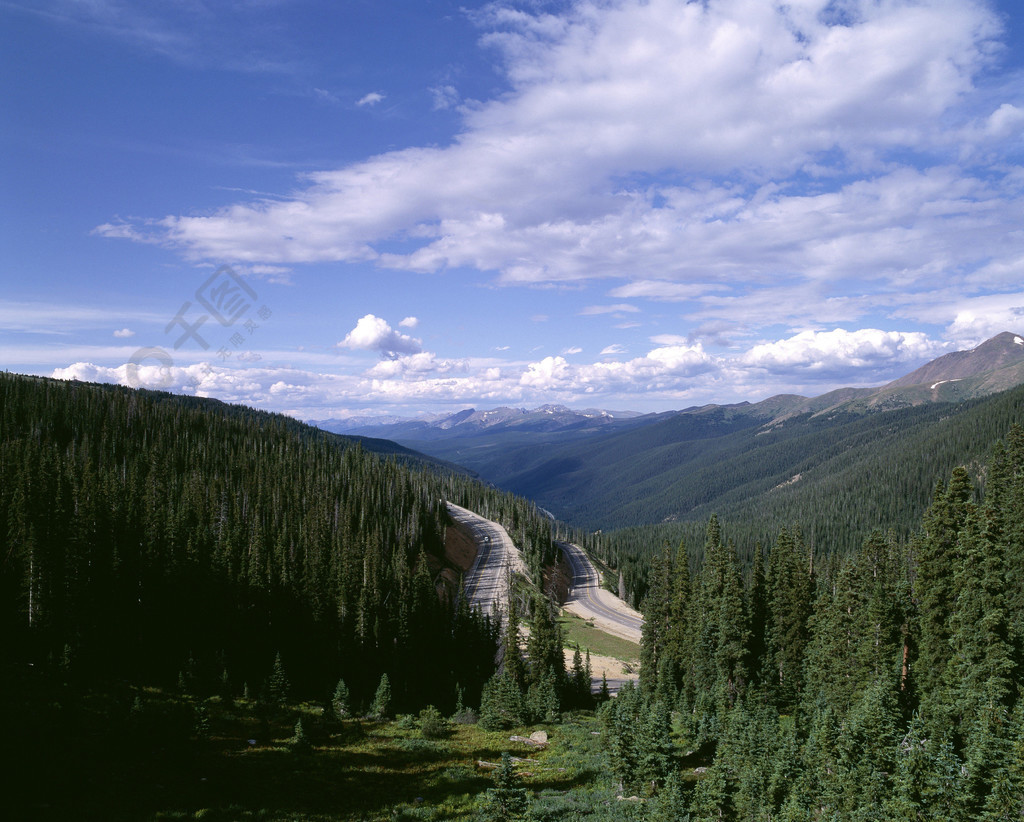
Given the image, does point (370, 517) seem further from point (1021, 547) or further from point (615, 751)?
point (1021, 547)

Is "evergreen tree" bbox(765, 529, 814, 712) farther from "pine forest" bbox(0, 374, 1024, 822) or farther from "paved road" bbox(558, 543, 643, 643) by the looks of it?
"paved road" bbox(558, 543, 643, 643)

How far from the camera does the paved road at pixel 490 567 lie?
12575cm

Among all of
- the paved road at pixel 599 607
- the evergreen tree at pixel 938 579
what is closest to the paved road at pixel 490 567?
the paved road at pixel 599 607

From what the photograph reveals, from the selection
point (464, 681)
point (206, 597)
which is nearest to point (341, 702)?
point (464, 681)

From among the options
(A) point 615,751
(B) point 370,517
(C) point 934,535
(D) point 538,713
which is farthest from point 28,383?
(C) point 934,535

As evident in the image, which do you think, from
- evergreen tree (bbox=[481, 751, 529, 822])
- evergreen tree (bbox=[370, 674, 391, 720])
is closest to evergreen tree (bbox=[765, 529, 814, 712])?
evergreen tree (bbox=[370, 674, 391, 720])

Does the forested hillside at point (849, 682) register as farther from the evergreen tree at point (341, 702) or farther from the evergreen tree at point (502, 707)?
the evergreen tree at point (341, 702)

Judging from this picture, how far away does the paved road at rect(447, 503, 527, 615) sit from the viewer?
126 m

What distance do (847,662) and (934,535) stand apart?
40.5ft

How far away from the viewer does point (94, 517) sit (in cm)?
6250

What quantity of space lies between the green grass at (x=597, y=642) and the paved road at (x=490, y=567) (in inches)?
574

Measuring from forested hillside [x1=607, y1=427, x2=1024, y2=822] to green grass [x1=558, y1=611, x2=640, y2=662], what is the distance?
3693cm

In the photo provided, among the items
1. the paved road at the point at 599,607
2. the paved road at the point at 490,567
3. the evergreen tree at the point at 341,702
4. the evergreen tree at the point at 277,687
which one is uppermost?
the evergreen tree at the point at 277,687

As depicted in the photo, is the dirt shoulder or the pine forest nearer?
the pine forest
